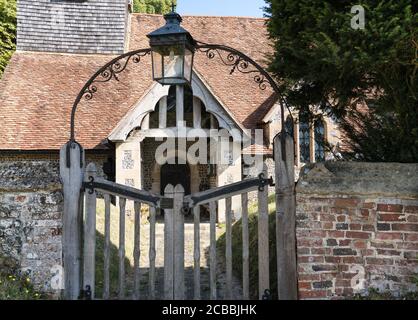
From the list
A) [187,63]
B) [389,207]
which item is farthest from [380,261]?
[187,63]

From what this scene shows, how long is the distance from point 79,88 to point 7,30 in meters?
7.34

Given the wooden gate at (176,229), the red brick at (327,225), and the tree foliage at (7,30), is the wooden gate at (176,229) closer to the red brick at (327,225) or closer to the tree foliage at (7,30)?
the red brick at (327,225)

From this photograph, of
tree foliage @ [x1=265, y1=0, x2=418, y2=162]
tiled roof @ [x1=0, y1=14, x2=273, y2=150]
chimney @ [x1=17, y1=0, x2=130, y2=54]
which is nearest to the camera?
tree foliage @ [x1=265, y1=0, x2=418, y2=162]

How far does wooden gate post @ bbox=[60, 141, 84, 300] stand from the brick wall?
2381 millimetres

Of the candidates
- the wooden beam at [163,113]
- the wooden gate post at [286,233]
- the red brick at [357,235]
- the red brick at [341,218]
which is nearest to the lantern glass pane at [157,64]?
the wooden gate post at [286,233]

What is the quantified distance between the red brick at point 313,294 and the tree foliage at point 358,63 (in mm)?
1801

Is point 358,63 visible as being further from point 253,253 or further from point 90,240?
point 253,253

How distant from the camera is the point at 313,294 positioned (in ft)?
16.0

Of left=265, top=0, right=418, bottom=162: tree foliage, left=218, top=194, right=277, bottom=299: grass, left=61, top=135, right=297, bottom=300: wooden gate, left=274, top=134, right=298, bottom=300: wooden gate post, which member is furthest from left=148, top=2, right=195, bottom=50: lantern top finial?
left=218, top=194, right=277, bottom=299: grass

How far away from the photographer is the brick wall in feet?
15.9

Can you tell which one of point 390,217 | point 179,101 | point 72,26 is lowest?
point 390,217

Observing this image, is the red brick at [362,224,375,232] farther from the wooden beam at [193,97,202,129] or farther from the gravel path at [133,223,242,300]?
the wooden beam at [193,97,202,129]

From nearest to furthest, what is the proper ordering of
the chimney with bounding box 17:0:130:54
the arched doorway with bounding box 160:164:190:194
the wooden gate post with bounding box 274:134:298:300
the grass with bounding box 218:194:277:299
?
the wooden gate post with bounding box 274:134:298:300
the grass with bounding box 218:194:277:299
the arched doorway with bounding box 160:164:190:194
the chimney with bounding box 17:0:130:54

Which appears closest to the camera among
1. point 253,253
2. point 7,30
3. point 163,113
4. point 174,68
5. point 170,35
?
point 170,35
